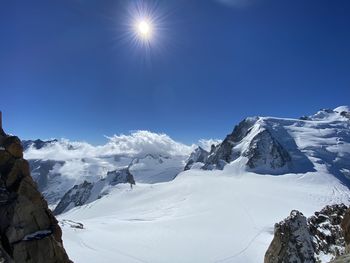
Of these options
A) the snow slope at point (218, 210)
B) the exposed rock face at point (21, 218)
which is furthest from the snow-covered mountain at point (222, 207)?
the exposed rock face at point (21, 218)

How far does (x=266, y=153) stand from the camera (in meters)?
180

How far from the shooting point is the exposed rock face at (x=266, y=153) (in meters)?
176

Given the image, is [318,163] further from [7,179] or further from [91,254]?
[7,179]

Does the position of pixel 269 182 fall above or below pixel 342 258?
above

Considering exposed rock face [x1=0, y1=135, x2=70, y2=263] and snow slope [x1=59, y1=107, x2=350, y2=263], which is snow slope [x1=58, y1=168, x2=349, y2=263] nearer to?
snow slope [x1=59, y1=107, x2=350, y2=263]

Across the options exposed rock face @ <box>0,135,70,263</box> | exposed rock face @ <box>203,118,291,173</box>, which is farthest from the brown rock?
exposed rock face @ <box>203,118,291,173</box>

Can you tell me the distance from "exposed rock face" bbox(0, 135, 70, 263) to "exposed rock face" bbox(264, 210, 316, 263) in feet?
40.3

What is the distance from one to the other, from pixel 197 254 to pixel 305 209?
5001 cm

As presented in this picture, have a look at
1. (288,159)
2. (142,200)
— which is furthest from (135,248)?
(288,159)

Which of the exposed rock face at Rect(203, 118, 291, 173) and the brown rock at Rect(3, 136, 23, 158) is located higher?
the exposed rock face at Rect(203, 118, 291, 173)

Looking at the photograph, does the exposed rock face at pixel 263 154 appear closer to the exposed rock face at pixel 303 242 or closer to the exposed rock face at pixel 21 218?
the exposed rock face at pixel 303 242

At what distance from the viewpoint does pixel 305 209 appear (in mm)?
91562

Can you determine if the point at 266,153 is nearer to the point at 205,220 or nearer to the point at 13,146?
the point at 205,220

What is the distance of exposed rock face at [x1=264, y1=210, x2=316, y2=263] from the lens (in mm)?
22422
